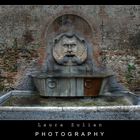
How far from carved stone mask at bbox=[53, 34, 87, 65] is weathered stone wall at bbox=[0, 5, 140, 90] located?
0.31 meters

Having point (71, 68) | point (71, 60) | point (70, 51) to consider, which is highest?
point (70, 51)

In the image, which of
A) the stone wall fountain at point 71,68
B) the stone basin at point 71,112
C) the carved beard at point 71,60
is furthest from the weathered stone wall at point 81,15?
the stone basin at point 71,112

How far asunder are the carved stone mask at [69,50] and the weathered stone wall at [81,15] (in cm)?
31

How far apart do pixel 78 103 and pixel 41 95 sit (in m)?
0.97

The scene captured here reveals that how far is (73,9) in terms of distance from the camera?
23.5 feet

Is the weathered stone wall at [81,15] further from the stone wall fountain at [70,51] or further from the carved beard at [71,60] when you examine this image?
the carved beard at [71,60]

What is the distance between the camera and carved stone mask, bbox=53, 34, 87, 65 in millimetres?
7156

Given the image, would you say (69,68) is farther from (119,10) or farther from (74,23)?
A: (119,10)

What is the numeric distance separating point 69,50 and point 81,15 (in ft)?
2.78

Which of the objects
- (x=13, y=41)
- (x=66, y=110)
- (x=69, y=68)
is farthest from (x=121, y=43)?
(x=66, y=110)

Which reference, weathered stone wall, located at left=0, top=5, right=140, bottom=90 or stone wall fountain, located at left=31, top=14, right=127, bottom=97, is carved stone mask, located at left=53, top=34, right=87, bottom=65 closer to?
stone wall fountain, located at left=31, top=14, right=127, bottom=97

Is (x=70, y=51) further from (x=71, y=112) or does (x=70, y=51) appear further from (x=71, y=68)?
(x=71, y=112)

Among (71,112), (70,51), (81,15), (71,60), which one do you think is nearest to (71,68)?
(71,60)

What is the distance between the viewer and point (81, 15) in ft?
23.6
